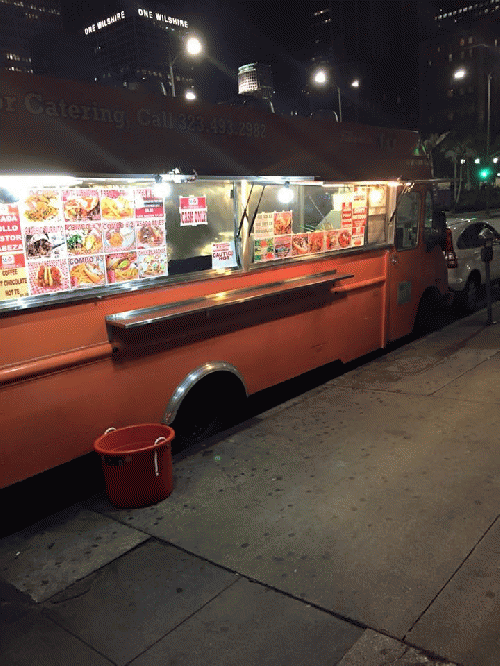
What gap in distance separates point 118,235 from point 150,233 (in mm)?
292

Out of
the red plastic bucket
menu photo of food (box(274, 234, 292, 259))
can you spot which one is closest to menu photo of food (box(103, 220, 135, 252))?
the red plastic bucket

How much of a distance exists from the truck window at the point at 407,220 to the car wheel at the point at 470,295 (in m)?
3.35

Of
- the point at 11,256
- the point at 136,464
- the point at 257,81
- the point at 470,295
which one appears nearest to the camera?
the point at 11,256

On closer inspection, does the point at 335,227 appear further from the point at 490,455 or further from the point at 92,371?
the point at 92,371

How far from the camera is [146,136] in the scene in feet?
12.9

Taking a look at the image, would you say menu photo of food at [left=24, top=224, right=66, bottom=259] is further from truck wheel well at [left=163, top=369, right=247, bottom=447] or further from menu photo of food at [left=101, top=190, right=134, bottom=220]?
truck wheel well at [left=163, top=369, right=247, bottom=447]

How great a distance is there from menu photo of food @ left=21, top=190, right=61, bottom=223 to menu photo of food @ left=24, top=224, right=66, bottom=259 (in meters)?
0.06

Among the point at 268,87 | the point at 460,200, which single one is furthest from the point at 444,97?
the point at 268,87

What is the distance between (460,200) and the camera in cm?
5162

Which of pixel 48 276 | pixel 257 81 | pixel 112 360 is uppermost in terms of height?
pixel 257 81

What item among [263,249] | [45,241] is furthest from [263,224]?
[45,241]

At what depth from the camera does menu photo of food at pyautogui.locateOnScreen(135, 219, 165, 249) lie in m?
4.24

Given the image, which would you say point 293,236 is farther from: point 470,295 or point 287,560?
point 470,295

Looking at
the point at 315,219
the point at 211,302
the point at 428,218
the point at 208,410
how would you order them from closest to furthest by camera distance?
1. the point at 211,302
2. the point at 208,410
3. the point at 315,219
4. the point at 428,218
